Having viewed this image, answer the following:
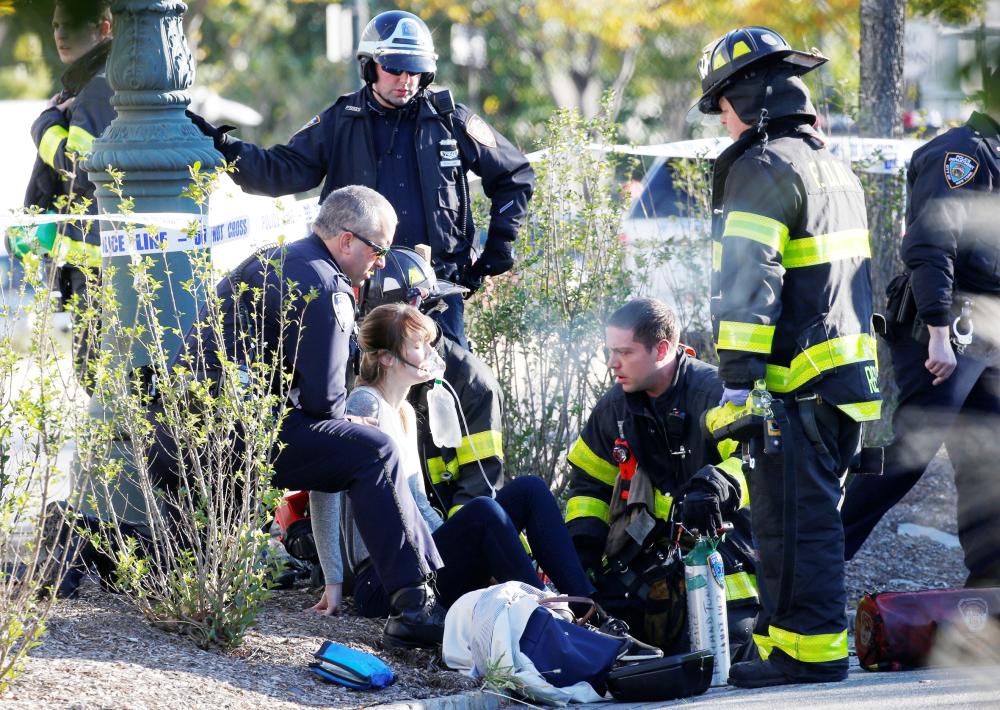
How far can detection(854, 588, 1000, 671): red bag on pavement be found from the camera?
180 inches

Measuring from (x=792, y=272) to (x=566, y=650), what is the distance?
1.31 metres

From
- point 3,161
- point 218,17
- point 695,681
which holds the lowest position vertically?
point 695,681

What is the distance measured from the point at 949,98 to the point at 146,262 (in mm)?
3057

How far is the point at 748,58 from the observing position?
4379 mm

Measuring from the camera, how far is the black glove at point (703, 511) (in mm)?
4457

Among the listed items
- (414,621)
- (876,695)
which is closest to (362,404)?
(414,621)

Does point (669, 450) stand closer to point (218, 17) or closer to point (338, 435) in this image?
point (338, 435)

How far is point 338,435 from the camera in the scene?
452 centimetres

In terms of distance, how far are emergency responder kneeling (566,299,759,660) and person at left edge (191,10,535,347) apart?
95 centimetres

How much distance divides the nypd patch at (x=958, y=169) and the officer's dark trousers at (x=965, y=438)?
626mm

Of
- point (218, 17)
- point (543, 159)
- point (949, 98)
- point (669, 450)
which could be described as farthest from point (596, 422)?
point (218, 17)

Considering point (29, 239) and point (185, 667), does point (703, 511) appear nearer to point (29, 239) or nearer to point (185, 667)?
point (185, 667)

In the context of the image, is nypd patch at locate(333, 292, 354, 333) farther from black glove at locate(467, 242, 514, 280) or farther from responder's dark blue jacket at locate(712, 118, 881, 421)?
black glove at locate(467, 242, 514, 280)

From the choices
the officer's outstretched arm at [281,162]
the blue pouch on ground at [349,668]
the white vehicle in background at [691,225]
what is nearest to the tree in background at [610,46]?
the white vehicle in background at [691,225]
